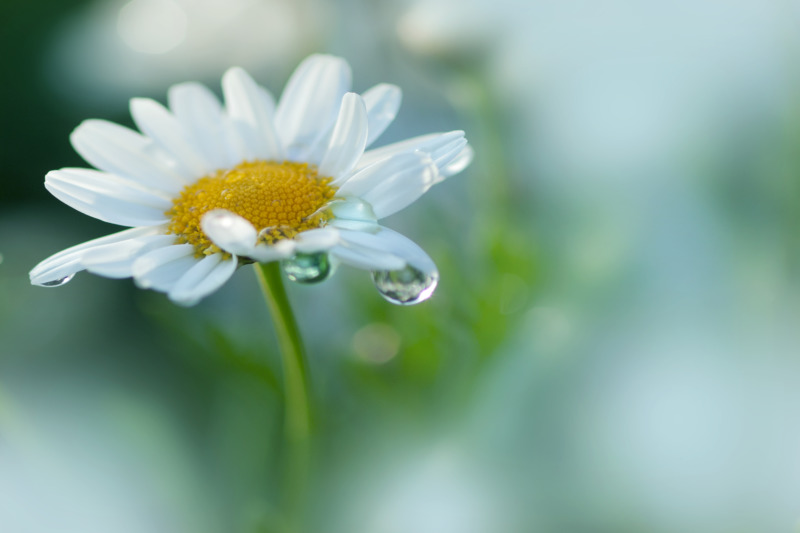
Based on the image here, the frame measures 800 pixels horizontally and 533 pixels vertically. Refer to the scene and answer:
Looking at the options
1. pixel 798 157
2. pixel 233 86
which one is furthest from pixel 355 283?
pixel 798 157

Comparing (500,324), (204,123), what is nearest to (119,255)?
(204,123)

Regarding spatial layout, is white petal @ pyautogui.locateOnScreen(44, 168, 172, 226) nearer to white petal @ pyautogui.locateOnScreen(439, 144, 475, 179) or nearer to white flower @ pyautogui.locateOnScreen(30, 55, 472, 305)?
white flower @ pyautogui.locateOnScreen(30, 55, 472, 305)

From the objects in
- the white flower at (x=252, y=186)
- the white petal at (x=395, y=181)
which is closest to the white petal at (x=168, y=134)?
the white flower at (x=252, y=186)

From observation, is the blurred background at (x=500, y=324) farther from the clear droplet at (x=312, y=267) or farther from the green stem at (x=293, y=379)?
the clear droplet at (x=312, y=267)

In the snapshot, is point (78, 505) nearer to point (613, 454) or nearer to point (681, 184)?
point (613, 454)

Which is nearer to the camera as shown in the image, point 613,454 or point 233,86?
point 233,86

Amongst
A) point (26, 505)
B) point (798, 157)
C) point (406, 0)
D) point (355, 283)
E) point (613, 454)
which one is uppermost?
point (406, 0)

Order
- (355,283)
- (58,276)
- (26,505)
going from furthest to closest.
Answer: (355,283), (26,505), (58,276)

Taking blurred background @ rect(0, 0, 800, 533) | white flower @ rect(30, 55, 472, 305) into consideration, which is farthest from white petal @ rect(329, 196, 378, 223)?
blurred background @ rect(0, 0, 800, 533)
